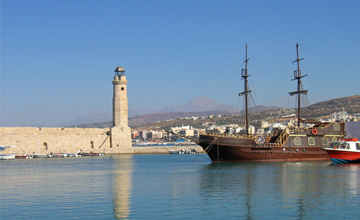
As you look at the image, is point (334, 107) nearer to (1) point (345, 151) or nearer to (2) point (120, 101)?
(2) point (120, 101)

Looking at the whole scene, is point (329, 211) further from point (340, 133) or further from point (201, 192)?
point (340, 133)

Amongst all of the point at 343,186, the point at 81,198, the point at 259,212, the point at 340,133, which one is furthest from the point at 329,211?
the point at 340,133

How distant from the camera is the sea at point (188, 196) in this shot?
12.5 m

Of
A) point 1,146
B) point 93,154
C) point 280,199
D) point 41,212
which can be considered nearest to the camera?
point 41,212

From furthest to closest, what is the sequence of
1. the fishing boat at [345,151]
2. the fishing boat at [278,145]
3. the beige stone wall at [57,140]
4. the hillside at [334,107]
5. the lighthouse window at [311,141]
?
the hillside at [334,107], the beige stone wall at [57,140], the lighthouse window at [311,141], the fishing boat at [278,145], the fishing boat at [345,151]

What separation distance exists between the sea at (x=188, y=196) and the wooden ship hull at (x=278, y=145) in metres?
7.73

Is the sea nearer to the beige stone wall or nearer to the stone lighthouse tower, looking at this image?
the beige stone wall

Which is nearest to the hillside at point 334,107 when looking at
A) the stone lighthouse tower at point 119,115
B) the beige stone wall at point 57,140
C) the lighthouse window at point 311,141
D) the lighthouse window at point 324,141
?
the stone lighthouse tower at point 119,115

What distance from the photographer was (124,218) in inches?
470

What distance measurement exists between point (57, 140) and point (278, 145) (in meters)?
20.4

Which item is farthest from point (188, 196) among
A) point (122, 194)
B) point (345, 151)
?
point (345, 151)

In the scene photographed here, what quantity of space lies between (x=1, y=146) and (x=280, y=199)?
3028 centimetres

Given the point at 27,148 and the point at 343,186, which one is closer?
the point at 343,186

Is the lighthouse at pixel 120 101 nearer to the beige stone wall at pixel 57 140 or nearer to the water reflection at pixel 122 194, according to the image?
the beige stone wall at pixel 57 140
